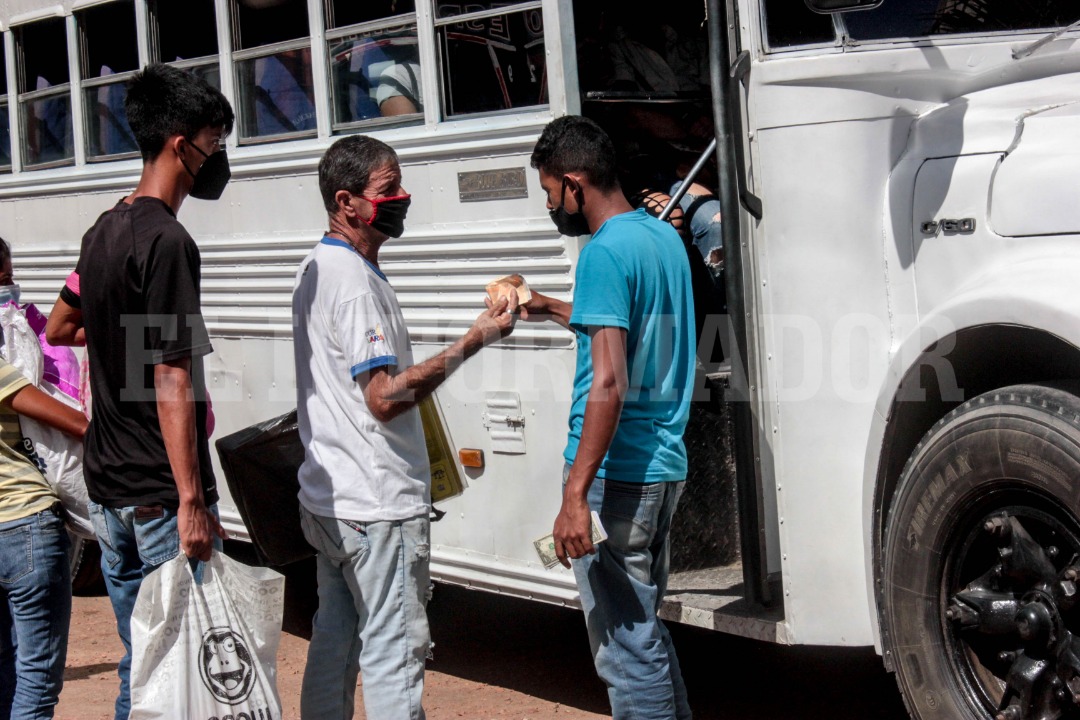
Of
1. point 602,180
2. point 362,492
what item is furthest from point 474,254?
point 362,492

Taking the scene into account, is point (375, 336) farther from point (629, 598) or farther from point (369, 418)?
point (629, 598)

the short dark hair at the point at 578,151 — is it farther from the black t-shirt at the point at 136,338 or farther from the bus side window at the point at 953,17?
the black t-shirt at the point at 136,338

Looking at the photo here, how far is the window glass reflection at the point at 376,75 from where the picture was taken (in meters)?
4.33

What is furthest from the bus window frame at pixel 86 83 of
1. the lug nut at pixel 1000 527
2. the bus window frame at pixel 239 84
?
the lug nut at pixel 1000 527

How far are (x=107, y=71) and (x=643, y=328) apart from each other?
3.41 metres

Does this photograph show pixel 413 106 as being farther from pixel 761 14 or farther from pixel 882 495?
pixel 882 495

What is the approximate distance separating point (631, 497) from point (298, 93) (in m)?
2.31

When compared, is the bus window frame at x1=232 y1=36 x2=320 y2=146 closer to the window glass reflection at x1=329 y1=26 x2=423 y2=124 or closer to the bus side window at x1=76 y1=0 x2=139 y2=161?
the window glass reflection at x1=329 y1=26 x2=423 y2=124

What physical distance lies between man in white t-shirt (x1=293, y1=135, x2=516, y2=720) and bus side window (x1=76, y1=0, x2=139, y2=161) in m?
2.54

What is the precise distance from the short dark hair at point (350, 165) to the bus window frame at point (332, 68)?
3.26ft

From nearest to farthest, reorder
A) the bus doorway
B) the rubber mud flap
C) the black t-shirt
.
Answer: the black t-shirt, the rubber mud flap, the bus doorway

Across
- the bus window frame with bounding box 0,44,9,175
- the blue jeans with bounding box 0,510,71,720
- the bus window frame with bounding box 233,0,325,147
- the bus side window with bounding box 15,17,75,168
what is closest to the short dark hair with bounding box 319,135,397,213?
the blue jeans with bounding box 0,510,71,720

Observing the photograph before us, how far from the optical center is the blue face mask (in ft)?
12.4

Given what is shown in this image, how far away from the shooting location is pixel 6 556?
11.4ft
